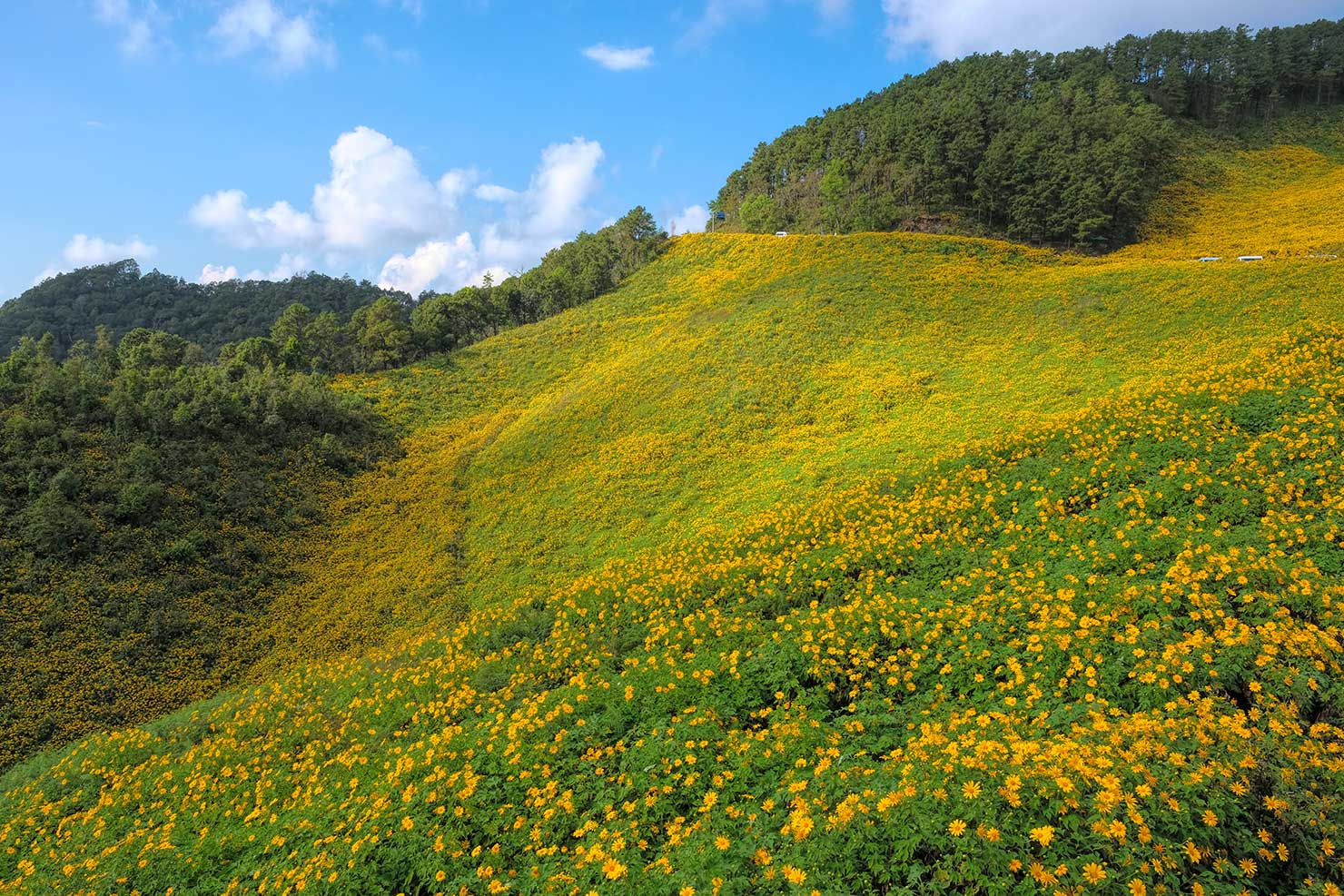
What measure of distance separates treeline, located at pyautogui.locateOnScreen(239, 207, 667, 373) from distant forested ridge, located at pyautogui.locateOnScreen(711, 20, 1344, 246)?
46.5 feet

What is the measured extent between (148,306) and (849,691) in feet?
395

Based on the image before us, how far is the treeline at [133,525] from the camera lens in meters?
17.7

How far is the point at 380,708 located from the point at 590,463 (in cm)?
1770

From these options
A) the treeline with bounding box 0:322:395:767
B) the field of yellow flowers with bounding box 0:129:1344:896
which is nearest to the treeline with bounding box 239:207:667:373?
the treeline with bounding box 0:322:395:767

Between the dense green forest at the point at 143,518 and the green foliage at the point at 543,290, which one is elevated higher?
the green foliage at the point at 543,290

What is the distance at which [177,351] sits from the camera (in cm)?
4384

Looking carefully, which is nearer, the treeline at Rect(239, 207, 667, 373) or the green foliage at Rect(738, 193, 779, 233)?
the treeline at Rect(239, 207, 667, 373)

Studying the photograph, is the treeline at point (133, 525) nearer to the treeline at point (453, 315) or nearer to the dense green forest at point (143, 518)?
the dense green forest at point (143, 518)

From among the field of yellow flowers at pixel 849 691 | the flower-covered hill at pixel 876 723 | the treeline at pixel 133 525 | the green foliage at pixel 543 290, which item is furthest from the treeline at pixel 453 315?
the flower-covered hill at pixel 876 723

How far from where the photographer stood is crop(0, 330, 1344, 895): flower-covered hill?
4.75 m

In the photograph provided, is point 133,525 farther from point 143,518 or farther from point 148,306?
point 148,306

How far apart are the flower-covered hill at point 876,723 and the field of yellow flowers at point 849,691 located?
0.15 feet

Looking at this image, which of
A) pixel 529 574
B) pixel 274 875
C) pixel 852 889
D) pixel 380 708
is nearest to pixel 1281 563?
pixel 852 889

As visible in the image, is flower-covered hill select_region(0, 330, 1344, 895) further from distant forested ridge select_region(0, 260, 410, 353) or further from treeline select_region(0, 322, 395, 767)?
distant forested ridge select_region(0, 260, 410, 353)
